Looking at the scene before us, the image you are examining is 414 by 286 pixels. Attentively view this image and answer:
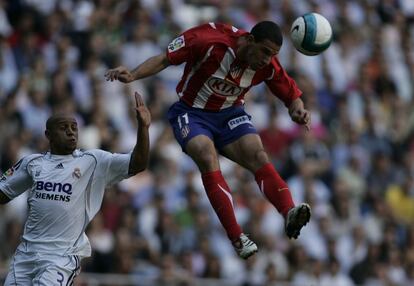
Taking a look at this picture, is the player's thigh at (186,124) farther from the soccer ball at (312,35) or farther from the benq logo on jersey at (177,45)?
the soccer ball at (312,35)

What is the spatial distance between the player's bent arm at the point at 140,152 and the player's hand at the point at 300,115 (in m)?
1.64

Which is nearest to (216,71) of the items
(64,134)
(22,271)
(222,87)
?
(222,87)

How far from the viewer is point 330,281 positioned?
17.5 m

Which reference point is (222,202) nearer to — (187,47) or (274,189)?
(274,189)

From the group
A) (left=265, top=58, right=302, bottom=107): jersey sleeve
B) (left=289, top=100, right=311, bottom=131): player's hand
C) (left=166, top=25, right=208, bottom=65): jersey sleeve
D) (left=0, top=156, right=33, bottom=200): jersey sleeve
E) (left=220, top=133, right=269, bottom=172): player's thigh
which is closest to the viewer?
(left=0, top=156, right=33, bottom=200): jersey sleeve

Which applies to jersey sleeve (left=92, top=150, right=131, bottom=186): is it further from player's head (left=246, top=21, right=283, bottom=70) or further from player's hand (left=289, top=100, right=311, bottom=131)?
player's hand (left=289, top=100, right=311, bottom=131)

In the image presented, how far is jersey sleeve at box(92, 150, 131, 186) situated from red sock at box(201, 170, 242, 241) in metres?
0.90

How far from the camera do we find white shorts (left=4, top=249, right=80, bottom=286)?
10711 mm

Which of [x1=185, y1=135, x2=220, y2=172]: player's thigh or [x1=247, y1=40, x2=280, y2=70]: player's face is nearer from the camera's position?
[x1=247, y1=40, x2=280, y2=70]: player's face

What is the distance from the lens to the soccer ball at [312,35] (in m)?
11.4

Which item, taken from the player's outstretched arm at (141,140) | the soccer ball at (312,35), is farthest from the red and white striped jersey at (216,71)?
the player's outstretched arm at (141,140)

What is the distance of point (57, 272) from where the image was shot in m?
10.7

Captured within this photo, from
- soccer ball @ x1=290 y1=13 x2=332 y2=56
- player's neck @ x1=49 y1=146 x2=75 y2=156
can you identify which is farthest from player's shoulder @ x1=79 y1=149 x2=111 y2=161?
soccer ball @ x1=290 y1=13 x2=332 y2=56

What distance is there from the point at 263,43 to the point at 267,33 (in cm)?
10
